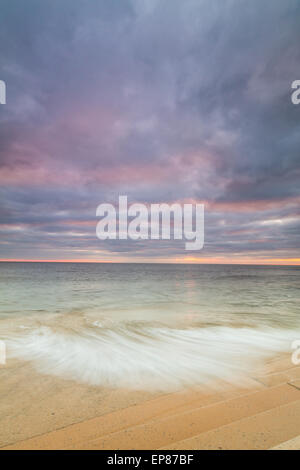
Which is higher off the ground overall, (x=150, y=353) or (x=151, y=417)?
(x=151, y=417)

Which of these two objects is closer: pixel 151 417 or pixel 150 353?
pixel 151 417

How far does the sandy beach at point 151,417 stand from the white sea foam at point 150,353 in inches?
18.6

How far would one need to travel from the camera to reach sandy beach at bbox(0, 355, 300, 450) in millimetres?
2389

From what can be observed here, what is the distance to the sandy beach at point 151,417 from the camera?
239 cm

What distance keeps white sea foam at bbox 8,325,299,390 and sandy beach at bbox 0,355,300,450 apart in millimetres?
472

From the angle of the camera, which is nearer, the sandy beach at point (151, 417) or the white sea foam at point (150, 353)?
Answer: the sandy beach at point (151, 417)

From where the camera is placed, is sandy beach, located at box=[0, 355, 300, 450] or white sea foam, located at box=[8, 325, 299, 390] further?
white sea foam, located at box=[8, 325, 299, 390]

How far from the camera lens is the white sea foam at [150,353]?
423 cm

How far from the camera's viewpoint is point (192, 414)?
288cm

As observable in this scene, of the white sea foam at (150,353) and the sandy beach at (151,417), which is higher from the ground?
the sandy beach at (151,417)

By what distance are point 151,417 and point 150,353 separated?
9.35ft

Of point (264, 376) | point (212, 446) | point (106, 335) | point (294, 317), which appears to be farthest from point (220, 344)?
point (294, 317)

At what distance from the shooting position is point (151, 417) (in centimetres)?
292

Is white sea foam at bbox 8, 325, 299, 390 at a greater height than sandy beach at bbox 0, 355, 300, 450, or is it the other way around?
sandy beach at bbox 0, 355, 300, 450
